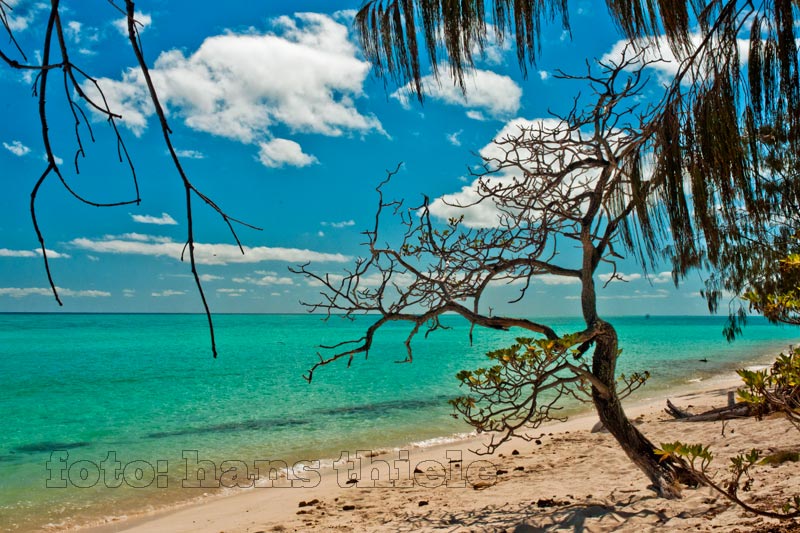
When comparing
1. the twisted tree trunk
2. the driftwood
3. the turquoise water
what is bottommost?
the turquoise water

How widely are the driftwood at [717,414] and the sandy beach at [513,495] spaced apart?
0.12m

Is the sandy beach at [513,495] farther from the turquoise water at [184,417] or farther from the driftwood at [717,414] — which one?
the turquoise water at [184,417]

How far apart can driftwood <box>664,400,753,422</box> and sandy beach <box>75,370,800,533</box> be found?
12 centimetres

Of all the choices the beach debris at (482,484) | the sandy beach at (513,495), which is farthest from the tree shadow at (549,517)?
the beach debris at (482,484)

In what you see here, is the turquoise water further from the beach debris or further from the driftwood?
Result: the driftwood

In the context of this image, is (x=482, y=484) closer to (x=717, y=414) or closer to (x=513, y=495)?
(x=513, y=495)

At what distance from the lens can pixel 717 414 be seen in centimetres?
823

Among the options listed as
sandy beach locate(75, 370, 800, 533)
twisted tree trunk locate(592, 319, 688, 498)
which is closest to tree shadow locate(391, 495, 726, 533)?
sandy beach locate(75, 370, 800, 533)

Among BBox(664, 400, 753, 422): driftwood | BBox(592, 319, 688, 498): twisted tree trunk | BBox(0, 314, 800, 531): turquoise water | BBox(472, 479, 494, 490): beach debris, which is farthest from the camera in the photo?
BBox(0, 314, 800, 531): turquoise water

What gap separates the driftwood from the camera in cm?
728

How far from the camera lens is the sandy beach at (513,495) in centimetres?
431

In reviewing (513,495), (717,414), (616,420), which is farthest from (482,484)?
(717,414)

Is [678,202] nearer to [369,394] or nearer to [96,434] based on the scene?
[96,434]

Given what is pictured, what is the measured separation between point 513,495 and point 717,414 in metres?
4.06
